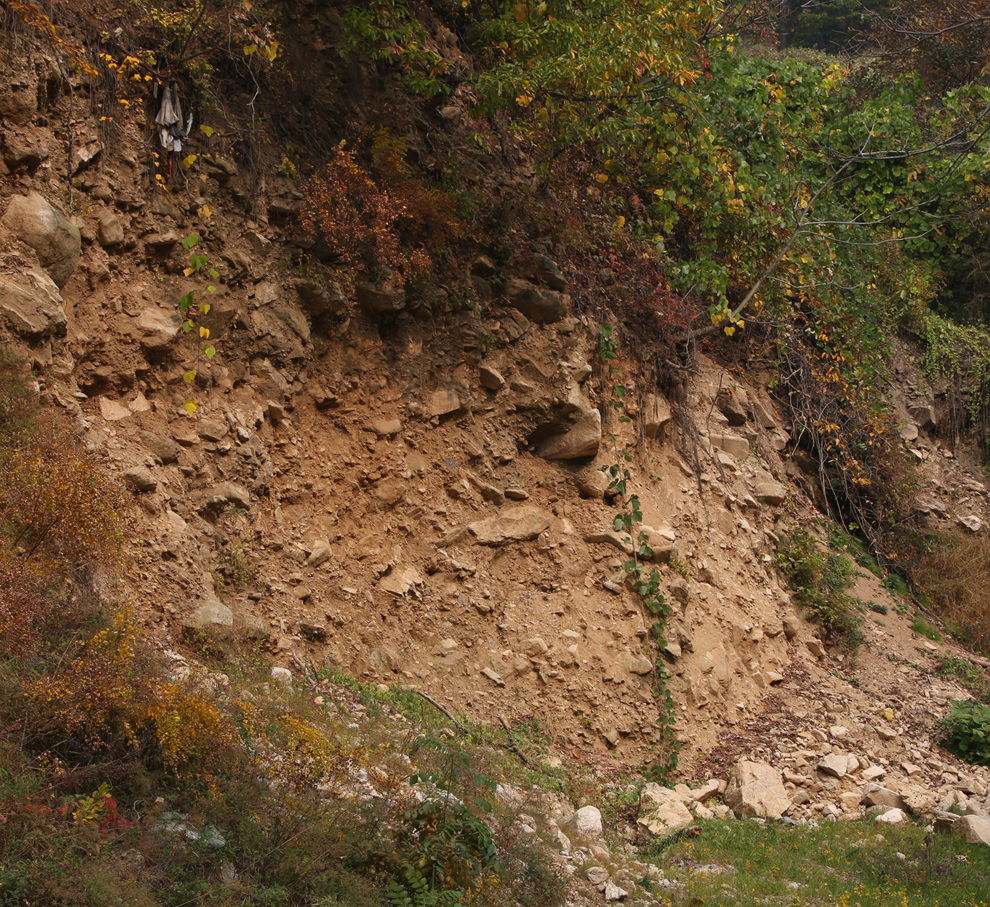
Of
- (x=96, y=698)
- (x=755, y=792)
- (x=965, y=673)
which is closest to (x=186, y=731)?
(x=96, y=698)

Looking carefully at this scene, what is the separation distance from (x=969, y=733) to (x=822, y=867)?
3.50 meters

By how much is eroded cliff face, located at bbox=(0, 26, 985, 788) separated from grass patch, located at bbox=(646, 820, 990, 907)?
3.98ft

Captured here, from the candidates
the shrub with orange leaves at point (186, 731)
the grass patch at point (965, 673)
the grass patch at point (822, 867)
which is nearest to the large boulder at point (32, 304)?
the shrub with orange leaves at point (186, 731)

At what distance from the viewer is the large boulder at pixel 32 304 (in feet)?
17.2

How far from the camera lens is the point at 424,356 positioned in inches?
314

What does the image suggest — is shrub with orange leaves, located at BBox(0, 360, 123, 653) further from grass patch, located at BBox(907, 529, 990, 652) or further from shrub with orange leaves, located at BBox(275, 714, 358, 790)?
grass patch, located at BBox(907, 529, 990, 652)

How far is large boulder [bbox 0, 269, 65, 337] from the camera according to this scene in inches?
206

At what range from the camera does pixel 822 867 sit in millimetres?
6043

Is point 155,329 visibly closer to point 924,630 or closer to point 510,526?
point 510,526

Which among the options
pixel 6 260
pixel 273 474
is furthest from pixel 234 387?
pixel 6 260

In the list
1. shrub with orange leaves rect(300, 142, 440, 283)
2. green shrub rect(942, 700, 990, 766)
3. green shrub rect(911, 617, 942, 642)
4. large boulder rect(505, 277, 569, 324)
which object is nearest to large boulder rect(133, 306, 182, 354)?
shrub with orange leaves rect(300, 142, 440, 283)

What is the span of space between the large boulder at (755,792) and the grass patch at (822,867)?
229 millimetres

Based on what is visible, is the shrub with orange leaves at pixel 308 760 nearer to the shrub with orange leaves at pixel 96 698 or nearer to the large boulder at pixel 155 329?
the shrub with orange leaves at pixel 96 698

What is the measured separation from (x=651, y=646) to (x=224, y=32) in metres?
6.44
